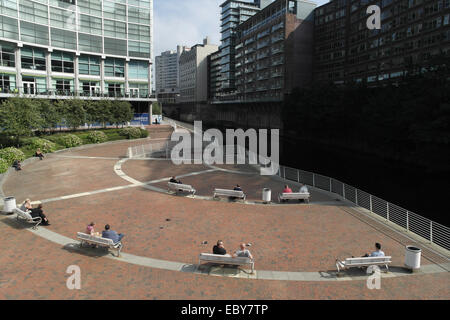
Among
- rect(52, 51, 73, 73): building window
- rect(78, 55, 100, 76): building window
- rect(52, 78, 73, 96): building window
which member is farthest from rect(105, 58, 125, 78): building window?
rect(52, 78, 73, 96): building window

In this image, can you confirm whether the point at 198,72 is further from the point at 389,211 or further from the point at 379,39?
the point at 389,211

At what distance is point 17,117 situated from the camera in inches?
1341

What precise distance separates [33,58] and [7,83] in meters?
6.57

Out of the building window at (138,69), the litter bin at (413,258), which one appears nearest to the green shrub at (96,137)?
the building window at (138,69)

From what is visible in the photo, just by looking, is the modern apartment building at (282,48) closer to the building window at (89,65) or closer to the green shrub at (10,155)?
the building window at (89,65)

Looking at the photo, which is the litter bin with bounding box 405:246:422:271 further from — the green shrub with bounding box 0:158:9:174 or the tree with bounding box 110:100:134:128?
the tree with bounding box 110:100:134:128

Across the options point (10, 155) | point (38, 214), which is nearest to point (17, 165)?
point (10, 155)

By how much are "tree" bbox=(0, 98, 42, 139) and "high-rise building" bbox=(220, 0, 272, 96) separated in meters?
99.1

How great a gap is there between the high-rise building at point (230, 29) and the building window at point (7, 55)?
8447cm

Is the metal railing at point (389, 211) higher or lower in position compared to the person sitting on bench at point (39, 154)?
lower

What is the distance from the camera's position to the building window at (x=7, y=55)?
172 ft

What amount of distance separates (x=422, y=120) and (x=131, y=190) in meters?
29.9

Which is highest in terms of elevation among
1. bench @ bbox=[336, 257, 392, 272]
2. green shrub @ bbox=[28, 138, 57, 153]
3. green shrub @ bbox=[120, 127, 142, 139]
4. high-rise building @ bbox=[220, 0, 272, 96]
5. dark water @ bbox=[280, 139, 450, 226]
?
high-rise building @ bbox=[220, 0, 272, 96]

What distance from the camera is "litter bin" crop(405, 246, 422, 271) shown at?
10.6m
